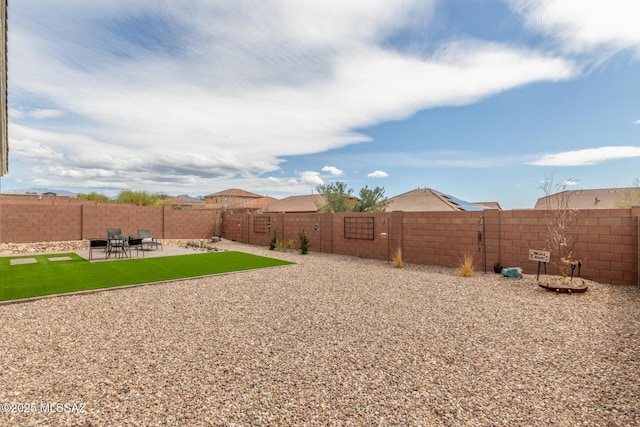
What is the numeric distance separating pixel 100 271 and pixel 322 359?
26.8 feet

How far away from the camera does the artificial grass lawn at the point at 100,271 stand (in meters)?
6.99

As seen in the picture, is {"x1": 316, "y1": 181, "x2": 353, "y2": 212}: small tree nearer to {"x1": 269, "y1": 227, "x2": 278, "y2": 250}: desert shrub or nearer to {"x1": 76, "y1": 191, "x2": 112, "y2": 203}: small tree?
{"x1": 269, "y1": 227, "x2": 278, "y2": 250}: desert shrub

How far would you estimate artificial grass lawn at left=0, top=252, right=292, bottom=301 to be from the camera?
6988 mm

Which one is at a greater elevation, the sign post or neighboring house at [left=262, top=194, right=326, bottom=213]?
neighboring house at [left=262, top=194, right=326, bottom=213]

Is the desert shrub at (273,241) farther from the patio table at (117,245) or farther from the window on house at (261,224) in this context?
the patio table at (117,245)

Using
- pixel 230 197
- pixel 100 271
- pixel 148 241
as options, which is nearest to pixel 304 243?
pixel 100 271

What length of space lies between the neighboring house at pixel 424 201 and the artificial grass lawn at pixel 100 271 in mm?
12636

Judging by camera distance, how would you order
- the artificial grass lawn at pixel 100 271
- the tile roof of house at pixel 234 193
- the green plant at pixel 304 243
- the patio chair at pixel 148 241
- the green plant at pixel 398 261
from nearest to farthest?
1. the artificial grass lawn at pixel 100 271
2. the green plant at pixel 398 261
3. the green plant at pixel 304 243
4. the patio chair at pixel 148 241
5. the tile roof of house at pixel 234 193

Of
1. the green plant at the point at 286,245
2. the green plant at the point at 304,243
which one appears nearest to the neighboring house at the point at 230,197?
the green plant at the point at 286,245

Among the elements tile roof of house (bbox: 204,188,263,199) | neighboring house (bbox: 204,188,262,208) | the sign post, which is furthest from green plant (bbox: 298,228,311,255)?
tile roof of house (bbox: 204,188,263,199)

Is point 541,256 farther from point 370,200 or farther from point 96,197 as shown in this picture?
point 96,197

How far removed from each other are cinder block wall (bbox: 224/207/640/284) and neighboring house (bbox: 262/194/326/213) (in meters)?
26.4

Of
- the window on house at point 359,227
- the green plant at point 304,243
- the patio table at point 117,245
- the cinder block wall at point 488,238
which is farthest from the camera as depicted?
the green plant at point 304,243

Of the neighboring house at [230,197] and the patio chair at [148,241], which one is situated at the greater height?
the neighboring house at [230,197]
